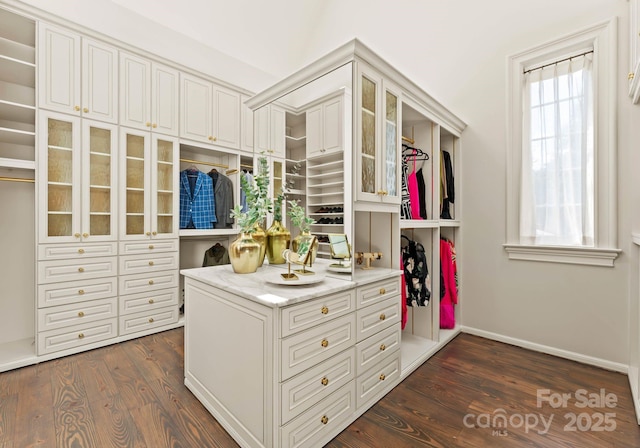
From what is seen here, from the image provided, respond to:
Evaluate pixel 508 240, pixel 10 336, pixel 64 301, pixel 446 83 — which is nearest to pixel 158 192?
pixel 64 301

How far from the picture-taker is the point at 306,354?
1.38m

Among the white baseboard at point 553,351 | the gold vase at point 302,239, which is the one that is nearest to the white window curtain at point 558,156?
the white baseboard at point 553,351

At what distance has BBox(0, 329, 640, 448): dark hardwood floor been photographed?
1502 mm

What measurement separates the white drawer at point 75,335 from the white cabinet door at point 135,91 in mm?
1878

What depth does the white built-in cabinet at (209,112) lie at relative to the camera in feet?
10.4

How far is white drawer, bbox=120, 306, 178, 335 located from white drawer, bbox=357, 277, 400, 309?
90.8 inches

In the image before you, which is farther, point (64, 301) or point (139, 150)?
point (139, 150)

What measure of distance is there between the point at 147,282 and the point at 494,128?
3.76 metres

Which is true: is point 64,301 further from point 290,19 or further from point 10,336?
point 290,19

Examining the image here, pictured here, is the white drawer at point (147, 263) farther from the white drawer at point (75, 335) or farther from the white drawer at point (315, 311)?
the white drawer at point (315, 311)

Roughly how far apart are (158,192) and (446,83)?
10.8 feet

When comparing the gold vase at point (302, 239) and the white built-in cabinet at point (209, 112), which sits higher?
the white built-in cabinet at point (209, 112)

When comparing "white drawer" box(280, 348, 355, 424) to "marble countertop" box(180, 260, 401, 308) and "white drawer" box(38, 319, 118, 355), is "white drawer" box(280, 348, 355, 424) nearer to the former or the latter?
"marble countertop" box(180, 260, 401, 308)

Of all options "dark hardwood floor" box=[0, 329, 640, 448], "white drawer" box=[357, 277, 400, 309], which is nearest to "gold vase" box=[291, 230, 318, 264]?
"white drawer" box=[357, 277, 400, 309]
